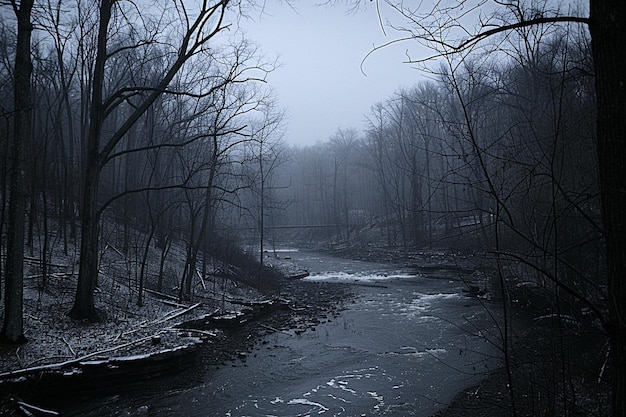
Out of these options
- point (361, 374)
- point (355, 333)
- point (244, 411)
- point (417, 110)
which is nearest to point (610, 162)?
point (244, 411)

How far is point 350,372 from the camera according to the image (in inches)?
335

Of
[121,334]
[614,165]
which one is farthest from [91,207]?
[614,165]

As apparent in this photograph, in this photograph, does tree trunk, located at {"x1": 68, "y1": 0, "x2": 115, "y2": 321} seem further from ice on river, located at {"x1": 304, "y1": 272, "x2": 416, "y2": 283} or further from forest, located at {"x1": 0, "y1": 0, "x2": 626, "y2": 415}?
ice on river, located at {"x1": 304, "y1": 272, "x2": 416, "y2": 283}

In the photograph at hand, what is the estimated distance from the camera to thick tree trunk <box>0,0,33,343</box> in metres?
7.48

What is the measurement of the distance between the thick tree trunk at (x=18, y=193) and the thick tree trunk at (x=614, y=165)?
861 centimetres

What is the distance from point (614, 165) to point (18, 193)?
8.78 m

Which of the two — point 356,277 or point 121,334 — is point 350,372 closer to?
point 121,334

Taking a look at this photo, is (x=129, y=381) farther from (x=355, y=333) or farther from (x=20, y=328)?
(x=355, y=333)

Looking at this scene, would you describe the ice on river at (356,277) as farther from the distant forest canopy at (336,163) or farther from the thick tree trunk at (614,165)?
the thick tree trunk at (614,165)

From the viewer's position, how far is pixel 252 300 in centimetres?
1527

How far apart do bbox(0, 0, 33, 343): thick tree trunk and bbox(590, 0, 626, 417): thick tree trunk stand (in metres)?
8.61

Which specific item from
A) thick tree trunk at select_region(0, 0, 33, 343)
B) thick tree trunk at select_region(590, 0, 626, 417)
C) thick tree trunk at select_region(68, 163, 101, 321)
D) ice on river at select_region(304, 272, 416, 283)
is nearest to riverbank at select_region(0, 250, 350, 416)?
thick tree trunk at select_region(68, 163, 101, 321)

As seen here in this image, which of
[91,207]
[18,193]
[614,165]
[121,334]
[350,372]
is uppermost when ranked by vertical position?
[18,193]

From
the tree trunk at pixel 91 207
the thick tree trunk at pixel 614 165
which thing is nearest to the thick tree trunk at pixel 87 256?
the tree trunk at pixel 91 207
